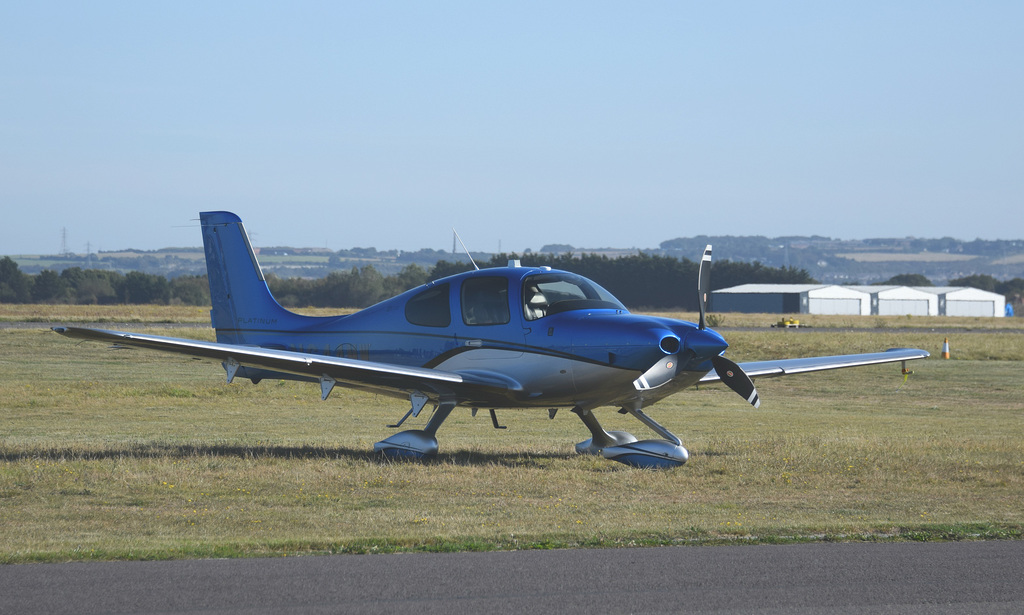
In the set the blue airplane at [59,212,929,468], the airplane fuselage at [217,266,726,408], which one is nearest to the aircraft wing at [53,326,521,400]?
the blue airplane at [59,212,929,468]

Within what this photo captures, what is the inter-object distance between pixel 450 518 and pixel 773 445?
815 centimetres

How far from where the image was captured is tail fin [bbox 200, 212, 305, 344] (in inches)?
693

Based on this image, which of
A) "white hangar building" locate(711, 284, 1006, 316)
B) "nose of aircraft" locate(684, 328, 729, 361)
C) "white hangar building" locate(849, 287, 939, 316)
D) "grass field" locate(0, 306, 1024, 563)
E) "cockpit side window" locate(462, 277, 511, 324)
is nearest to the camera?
"grass field" locate(0, 306, 1024, 563)

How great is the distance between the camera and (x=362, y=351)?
16.2m

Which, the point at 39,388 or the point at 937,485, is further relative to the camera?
the point at 39,388

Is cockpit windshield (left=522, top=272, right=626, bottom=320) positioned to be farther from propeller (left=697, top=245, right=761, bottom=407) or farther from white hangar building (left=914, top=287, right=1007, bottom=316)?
white hangar building (left=914, top=287, right=1007, bottom=316)

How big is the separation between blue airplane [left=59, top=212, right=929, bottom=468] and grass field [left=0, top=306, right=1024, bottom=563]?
881 millimetres

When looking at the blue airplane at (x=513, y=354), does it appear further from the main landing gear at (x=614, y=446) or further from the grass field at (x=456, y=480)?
the grass field at (x=456, y=480)

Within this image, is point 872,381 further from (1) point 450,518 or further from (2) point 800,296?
(2) point 800,296

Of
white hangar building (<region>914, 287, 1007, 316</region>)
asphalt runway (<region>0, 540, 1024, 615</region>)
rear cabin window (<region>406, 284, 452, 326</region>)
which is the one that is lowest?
white hangar building (<region>914, 287, 1007, 316</region>)

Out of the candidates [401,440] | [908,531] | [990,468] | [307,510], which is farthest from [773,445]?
[307,510]

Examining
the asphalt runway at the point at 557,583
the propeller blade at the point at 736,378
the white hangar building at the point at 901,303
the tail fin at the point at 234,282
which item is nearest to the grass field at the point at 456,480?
the asphalt runway at the point at 557,583

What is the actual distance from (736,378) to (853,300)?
12790 centimetres

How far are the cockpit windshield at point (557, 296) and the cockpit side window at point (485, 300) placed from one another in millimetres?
322
